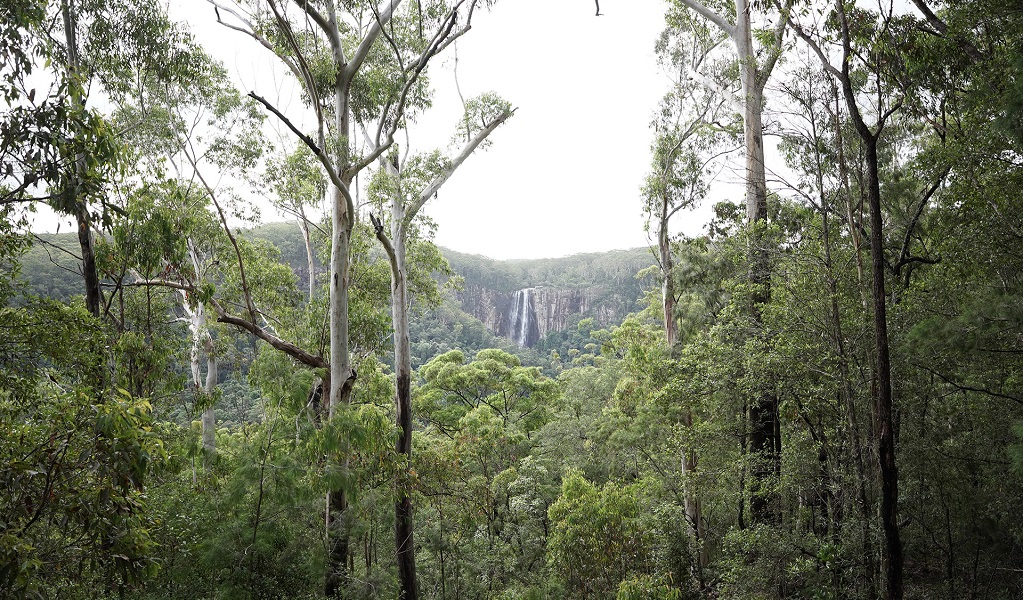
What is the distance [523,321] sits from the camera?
6562 centimetres

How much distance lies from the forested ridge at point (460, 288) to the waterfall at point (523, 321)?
2032 inches

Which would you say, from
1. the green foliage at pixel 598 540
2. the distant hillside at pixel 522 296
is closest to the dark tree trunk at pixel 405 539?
the green foliage at pixel 598 540

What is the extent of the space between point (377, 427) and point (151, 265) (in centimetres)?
289

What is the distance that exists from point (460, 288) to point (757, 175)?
18.8 feet

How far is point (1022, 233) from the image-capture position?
440 centimetres

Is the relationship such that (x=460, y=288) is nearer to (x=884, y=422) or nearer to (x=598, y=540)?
(x=598, y=540)

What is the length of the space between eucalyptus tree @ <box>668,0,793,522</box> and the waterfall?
173 ft

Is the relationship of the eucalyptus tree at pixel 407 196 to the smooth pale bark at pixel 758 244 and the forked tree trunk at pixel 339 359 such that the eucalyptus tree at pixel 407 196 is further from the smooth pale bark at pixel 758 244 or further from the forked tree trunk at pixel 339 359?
the smooth pale bark at pixel 758 244

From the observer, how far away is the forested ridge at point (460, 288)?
3.29 m

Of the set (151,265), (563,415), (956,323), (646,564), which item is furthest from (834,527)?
(563,415)

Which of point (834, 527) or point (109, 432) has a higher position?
point (109, 432)

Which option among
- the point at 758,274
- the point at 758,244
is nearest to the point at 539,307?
the point at 758,274

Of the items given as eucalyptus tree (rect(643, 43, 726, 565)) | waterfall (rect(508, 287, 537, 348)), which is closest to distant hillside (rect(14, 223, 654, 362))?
waterfall (rect(508, 287, 537, 348))

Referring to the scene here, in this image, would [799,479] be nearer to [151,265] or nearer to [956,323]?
[956,323]
